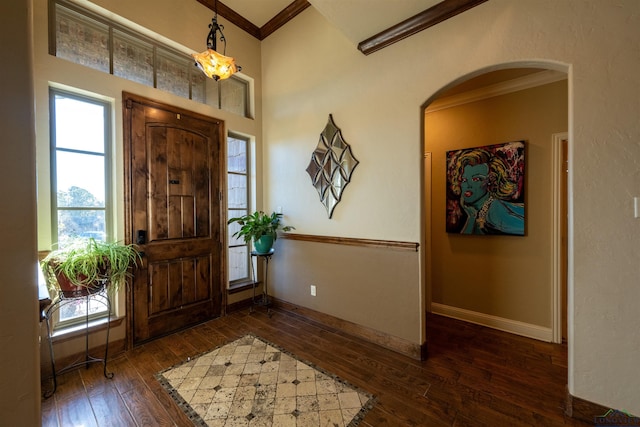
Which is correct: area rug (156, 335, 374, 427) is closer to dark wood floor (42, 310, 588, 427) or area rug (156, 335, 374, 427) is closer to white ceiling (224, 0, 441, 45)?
dark wood floor (42, 310, 588, 427)

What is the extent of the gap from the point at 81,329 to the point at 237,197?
6.52 feet

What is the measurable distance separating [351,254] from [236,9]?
3330mm

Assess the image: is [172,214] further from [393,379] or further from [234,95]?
[393,379]

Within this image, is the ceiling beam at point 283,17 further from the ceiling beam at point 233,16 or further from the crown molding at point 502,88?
the crown molding at point 502,88

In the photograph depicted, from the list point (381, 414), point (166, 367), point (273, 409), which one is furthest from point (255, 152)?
point (381, 414)

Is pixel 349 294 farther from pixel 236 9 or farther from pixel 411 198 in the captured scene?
pixel 236 9

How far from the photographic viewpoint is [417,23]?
2.19 m

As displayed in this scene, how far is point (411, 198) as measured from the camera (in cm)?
231

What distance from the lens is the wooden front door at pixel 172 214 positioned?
2506 millimetres

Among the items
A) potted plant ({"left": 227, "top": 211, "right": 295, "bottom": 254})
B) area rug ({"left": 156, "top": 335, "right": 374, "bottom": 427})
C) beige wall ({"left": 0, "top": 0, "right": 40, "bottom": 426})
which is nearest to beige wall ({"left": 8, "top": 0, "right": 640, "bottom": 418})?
beige wall ({"left": 0, "top": 0, "right": 40, "bottom": 426})

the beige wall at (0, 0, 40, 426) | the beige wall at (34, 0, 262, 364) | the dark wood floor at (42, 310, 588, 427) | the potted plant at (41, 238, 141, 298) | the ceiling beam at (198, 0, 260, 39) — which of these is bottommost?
the dark wood floor at (42, 310, 588, 427)

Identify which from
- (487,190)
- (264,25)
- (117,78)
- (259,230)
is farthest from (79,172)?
(487,190)

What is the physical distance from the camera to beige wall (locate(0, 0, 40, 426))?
512mm

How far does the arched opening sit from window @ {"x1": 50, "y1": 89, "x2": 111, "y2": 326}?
9.75 ft
